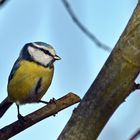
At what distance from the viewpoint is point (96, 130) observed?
0.56 m

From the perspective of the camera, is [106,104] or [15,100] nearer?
[106,104]

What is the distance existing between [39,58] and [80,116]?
1408 mm

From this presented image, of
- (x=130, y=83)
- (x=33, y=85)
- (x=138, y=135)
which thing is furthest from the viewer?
(x=33, y=85)

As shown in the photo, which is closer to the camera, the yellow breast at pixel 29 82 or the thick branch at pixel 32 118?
the thick branch at pixel 32 118

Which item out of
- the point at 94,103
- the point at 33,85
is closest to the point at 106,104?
the point at 94,103

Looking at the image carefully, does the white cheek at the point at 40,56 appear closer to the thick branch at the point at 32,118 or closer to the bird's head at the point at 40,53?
the bird's head at the point at 40,53

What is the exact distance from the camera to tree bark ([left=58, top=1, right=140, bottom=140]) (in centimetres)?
55

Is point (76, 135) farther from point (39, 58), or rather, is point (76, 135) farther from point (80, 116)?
Result: point (39, 58)

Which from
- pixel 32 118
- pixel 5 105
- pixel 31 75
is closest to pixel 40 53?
pixel 31 75

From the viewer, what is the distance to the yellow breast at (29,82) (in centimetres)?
186

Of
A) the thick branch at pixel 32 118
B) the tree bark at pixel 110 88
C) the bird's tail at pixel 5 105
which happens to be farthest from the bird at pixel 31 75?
the tree bark at pixel 110 88

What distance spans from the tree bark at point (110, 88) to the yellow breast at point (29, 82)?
51.2 inches

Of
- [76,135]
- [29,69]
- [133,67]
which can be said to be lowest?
[76,135]

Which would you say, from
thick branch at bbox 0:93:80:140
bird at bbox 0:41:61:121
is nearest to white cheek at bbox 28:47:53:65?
bird at bbox 0:41:61:121
